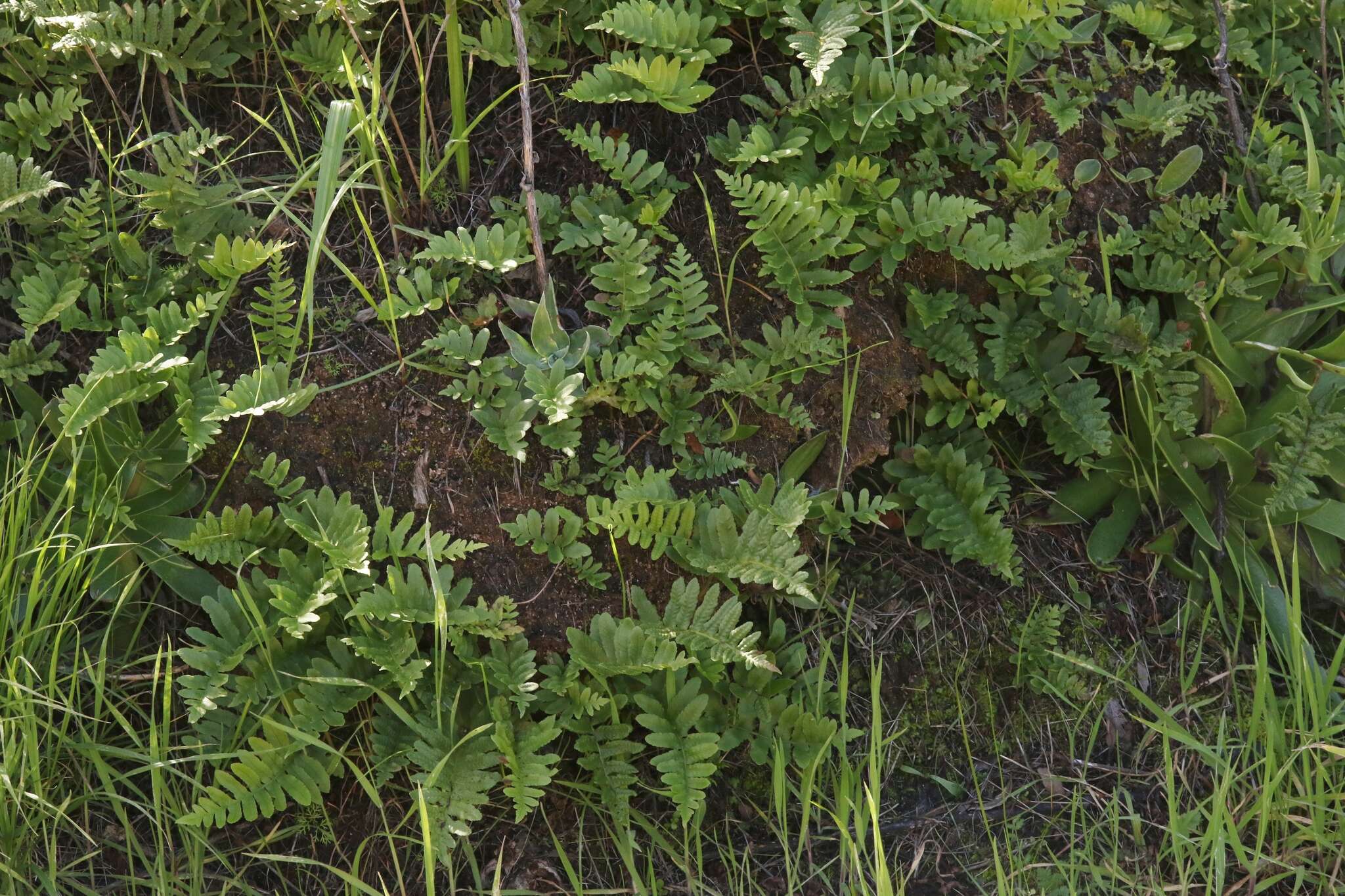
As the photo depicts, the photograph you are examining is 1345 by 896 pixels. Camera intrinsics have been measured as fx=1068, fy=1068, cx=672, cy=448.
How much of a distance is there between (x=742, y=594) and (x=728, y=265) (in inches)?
33.2

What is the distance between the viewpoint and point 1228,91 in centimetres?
304

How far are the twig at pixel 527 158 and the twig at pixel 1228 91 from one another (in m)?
1.94

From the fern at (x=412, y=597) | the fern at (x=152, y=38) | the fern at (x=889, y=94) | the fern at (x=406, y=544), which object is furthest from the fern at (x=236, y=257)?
the fern at (x=889, y=94)

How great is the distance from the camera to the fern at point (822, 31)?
253cm

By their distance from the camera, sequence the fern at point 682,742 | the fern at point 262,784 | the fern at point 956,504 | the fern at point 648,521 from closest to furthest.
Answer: the fern at point 262,784, the fern at point 682,742, the fern at point 648,521, the fern at point 956,504

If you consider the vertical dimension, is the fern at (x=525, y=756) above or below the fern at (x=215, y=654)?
below

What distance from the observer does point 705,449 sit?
2561mm

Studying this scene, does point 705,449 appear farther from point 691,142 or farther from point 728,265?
point 691,142

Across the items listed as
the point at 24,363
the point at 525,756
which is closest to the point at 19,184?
the point at 24,363

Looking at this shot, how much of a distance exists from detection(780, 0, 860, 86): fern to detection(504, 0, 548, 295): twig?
649 millimetres

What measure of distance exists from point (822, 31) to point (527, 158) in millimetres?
804

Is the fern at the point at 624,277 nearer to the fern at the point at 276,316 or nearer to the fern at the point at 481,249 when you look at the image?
the fern at the point at 481,249

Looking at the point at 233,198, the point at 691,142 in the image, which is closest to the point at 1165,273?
the point at 691,142

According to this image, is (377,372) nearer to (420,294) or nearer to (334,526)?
(420,294)
